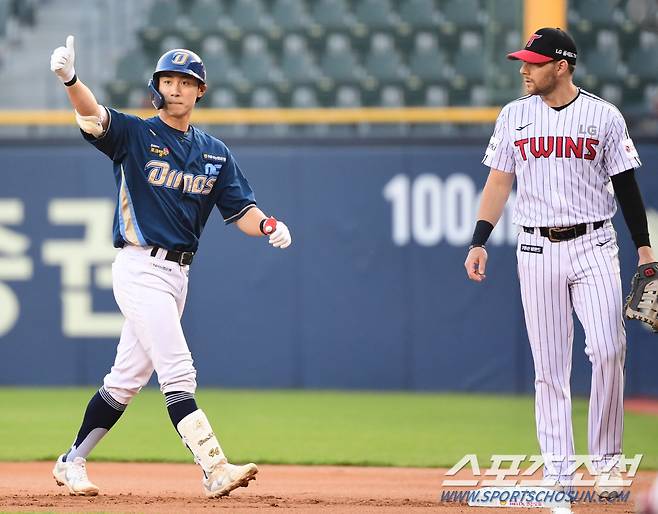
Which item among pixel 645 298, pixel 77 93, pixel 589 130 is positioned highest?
pixel 77 93

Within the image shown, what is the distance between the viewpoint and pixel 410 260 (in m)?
9.56

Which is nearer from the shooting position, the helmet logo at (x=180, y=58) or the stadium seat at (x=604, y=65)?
the helmet logo at (x=180, y=58)

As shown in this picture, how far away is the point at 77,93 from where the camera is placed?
4.49 metres

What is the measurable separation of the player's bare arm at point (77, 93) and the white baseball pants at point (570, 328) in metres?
1.75

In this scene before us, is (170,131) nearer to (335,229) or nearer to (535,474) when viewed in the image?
(535,474)

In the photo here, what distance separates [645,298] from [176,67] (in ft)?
6.82

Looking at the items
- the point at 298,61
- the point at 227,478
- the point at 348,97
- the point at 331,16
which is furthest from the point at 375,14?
the point at 227,478

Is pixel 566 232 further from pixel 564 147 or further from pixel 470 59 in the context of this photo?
pixel 470 59

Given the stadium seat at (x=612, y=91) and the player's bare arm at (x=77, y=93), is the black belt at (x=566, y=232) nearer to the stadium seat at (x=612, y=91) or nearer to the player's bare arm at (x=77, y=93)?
the player's bare arm at (x=77, y=93)

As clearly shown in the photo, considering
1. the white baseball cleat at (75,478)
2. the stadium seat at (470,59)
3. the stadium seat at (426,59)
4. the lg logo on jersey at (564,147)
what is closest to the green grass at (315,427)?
the white baseball cleat at (75,478)

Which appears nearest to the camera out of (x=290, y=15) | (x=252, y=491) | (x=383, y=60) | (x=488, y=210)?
(x=488, y=210)

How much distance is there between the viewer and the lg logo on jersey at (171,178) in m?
4.75

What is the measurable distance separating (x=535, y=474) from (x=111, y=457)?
2.35m

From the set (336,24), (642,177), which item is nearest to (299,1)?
(336,24)
